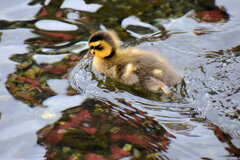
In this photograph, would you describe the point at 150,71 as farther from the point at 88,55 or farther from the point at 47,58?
the point at 47,58

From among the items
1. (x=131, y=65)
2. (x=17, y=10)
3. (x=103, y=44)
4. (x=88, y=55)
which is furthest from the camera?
(x=17, y=10)

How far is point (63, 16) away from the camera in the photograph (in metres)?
4.27

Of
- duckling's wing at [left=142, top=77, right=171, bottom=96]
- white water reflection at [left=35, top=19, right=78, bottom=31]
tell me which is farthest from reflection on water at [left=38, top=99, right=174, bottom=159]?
white water reflection at [left=35, top=19, right=78, bottom=31]

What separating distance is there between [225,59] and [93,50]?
1.21 meters

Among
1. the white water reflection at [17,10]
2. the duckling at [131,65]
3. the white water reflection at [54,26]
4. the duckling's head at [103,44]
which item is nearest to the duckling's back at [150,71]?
the duckling at [131,65]

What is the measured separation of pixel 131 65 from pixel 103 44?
1.12ft

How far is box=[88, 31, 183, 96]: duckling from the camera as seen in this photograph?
3.00 m

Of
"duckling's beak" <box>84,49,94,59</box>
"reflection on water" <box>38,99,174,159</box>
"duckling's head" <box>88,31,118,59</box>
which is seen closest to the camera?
"reflection on water" <box>38,99,174,159</box>

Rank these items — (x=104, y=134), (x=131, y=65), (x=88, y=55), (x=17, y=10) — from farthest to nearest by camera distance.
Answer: (x=17, y=10)
(x=88, y=55)
(x=131, y=65)
(x=104, y=134)

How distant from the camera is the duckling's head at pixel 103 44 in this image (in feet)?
10.6

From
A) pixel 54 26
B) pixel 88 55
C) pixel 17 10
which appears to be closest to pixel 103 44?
pixel 88 55

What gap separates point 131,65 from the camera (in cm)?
311

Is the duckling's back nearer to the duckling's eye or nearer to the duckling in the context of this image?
the duckling

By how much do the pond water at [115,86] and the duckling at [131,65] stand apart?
93mm
